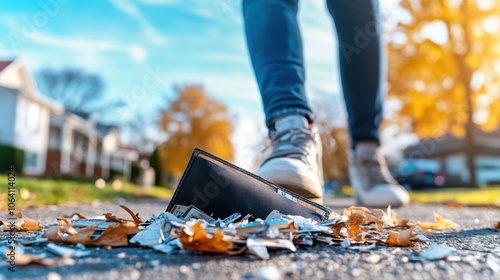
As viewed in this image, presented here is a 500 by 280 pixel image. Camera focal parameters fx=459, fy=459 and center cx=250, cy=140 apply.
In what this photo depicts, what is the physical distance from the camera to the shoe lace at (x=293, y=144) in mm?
1694

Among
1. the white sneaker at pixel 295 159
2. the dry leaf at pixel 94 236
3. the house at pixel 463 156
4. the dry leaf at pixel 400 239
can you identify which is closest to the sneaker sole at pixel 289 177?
the white sneaker at pixel 295 159

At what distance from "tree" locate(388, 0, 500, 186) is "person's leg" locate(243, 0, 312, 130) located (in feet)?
42.1

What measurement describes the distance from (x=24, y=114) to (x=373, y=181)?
20525 mm

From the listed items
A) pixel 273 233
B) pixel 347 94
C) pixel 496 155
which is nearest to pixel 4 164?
pixel 347 94

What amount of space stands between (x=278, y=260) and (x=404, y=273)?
247 mm

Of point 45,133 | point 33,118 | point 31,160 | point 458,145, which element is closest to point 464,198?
point 33,118

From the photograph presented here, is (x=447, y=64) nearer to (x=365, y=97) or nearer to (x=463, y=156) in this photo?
(x=365, y=97)

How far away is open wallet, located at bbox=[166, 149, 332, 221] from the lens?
53.1 inches

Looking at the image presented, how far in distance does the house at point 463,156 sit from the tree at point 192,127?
14.3 meters

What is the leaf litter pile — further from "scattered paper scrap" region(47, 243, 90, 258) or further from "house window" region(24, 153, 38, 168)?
"house window" region(24, 153, 38, 168)

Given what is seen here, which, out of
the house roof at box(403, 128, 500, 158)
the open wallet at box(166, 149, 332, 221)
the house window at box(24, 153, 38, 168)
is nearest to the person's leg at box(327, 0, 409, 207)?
the open wallet at box(166, 149, 332, 221)

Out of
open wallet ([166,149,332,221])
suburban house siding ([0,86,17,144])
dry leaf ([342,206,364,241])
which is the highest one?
suburban house siding ([0,86,17,144])

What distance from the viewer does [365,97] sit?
2.71 m

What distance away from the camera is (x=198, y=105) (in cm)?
3522
